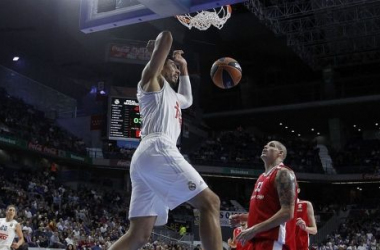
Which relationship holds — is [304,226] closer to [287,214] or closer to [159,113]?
[287,214]

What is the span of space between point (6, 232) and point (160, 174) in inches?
263

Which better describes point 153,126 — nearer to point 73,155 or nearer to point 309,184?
point 73,155

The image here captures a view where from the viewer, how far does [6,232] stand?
9.49 m

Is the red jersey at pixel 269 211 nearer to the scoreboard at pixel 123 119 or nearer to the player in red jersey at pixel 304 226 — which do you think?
the player in red jersey at pixel 304 226

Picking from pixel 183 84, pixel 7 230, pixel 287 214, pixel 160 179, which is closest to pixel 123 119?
pixel 7 230

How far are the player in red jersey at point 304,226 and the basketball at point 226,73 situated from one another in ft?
5.40

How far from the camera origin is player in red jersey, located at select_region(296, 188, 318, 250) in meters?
5.39

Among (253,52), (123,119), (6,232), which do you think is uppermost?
(253,52)

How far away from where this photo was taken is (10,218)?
9430 mm

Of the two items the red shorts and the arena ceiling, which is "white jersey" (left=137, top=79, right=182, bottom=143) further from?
the arena ceiling

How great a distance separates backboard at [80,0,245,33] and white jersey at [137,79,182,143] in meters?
1.70

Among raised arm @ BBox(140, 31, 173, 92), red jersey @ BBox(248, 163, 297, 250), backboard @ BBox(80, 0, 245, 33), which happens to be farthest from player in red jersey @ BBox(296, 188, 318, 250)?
backboard @ BBox(80, 0, 245, 33)

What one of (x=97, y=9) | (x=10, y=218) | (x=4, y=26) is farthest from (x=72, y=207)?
(x=97, y=9)

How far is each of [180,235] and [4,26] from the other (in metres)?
13.0
